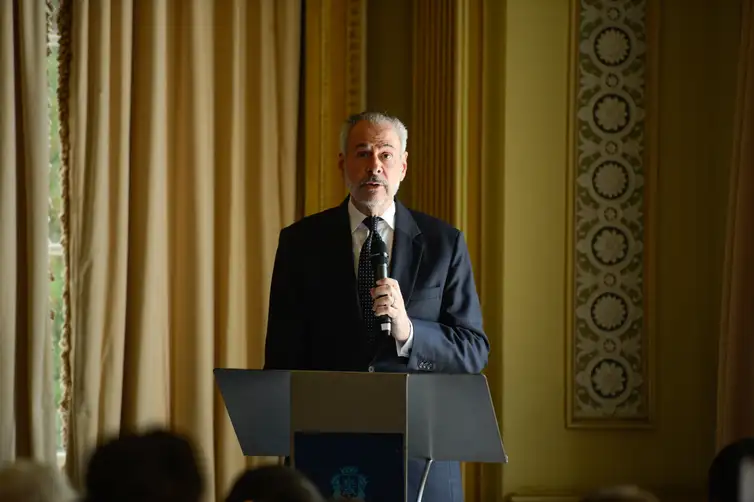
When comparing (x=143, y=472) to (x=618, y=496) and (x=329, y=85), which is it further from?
(x=329, y=85)

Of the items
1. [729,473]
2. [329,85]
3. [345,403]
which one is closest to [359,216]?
[345,403]

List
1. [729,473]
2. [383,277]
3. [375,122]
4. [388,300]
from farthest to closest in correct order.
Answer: [375,122] < [383,277] < [388,300] < [729,473]

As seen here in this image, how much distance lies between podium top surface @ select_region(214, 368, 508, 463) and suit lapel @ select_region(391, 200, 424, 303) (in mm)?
559

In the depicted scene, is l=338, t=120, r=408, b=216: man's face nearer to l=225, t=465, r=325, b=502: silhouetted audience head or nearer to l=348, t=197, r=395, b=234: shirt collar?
l=348, t=197, r=395, b=234: shirt collar

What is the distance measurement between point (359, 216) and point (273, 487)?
5.71 ft

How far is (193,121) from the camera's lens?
161 inches

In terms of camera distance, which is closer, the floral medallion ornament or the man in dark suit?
the man in dark suit

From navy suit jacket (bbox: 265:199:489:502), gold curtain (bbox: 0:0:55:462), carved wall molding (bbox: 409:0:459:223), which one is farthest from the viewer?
carved wall molding (bbox: 409:0:459:223)

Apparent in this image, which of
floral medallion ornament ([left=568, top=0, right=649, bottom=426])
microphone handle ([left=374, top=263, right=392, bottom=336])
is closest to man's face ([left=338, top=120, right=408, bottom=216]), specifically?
microphone handle ([left=374, top=263, right=392, bottom=336])

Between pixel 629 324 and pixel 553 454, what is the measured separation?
553 millimetres

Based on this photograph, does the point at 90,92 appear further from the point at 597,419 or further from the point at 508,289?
the point at 597,419

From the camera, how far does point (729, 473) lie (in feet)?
4.75

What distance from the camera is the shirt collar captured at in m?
2.94

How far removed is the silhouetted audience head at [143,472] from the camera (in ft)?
3.65
